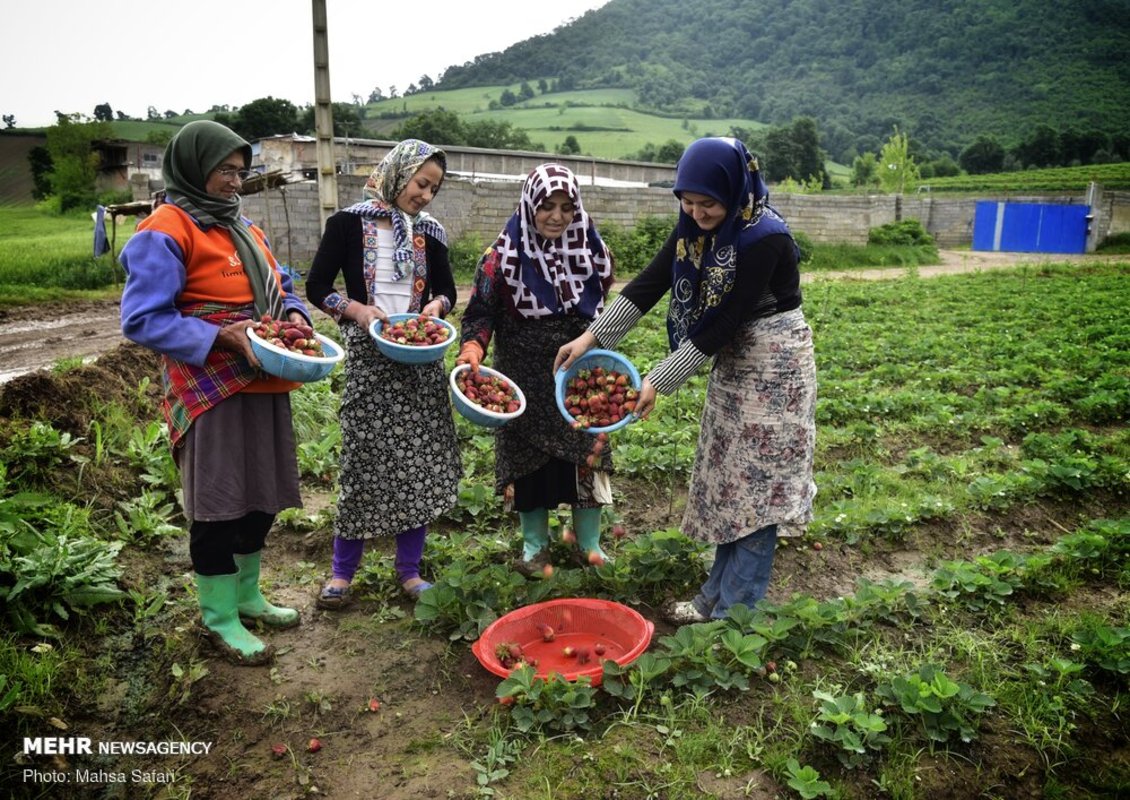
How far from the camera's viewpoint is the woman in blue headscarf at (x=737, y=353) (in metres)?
2.51

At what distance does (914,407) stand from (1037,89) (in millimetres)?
92815

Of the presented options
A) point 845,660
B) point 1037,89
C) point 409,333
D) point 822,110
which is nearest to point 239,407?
point 409,333

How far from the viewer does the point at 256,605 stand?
2.99m

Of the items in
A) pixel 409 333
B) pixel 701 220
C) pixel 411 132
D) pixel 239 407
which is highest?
pixel 411 132

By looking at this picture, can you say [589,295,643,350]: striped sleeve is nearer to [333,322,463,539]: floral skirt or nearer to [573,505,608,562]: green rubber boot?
[333,322,463,539]: floral skirt

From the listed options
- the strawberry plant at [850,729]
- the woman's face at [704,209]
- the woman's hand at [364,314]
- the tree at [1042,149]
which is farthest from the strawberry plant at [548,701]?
the tree at [1042,149]

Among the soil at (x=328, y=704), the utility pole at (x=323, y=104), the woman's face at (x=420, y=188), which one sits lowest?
the soil at (x=328, y=704)

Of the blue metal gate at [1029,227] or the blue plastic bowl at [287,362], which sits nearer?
the blue plastic bowl at [287,362]

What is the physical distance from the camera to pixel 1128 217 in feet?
90.3

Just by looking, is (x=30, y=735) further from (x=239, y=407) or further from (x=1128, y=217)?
(x=1128, y=217)

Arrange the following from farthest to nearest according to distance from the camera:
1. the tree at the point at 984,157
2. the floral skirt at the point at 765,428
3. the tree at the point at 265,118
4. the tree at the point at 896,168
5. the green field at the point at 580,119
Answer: the green field at the point at 580,119 → the tree at the point at 984,157 → the tree at the point at 896,168 → the tree at the point at 265,118 → the floral skirt at the point at 765,428

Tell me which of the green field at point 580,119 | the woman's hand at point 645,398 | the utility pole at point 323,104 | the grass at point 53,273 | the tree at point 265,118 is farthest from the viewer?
the green field at point 580,119

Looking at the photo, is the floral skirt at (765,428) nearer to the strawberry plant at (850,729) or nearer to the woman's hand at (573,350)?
the woman's hand at (573,350)

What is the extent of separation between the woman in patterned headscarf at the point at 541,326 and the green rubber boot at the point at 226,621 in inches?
45.8
